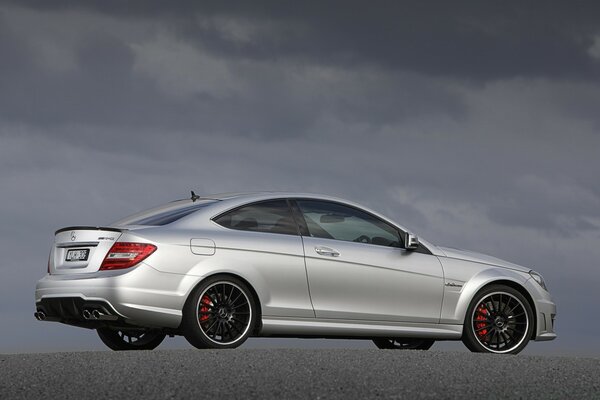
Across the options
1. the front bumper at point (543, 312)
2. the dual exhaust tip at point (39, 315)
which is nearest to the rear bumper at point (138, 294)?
the dual exhaust tip at point (39, 315)

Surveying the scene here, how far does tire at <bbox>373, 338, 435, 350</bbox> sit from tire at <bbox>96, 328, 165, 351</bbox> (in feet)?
9.06

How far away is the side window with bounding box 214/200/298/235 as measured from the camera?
9914mm

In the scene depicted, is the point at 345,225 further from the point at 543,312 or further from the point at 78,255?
the point at 78,255

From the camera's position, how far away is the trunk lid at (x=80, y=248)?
9.45 m

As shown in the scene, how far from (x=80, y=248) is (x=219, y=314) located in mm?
1614

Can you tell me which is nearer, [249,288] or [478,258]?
[249,288]

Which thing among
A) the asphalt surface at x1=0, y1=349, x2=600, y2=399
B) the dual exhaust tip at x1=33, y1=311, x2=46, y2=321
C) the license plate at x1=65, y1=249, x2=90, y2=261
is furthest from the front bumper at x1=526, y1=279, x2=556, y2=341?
the dual exhaust tip at x1=33, y1=311, x2=46, y2=321

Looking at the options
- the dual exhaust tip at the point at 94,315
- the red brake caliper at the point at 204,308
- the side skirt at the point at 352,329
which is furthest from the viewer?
the side skirt at the point at 352,329

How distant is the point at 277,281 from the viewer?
31.9 feet

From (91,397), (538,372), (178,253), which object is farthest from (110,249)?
(538,372)

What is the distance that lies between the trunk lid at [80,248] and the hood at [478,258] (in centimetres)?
390

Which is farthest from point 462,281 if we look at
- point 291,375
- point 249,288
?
point 291,375

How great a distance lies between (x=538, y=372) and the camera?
8508mm

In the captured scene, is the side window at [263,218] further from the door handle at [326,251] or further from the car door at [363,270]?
the door handle at [326,251]
